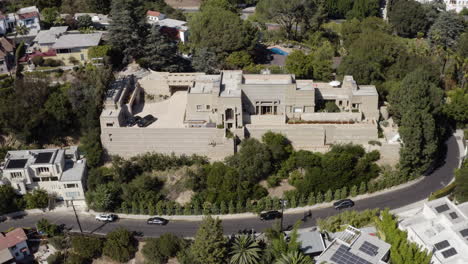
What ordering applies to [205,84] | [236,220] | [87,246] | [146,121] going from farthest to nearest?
[205,84], [146,121], [236,220], [87,246]

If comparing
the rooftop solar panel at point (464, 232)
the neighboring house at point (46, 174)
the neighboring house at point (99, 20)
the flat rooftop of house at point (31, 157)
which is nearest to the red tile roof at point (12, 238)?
the neighboring house at point (46, 174)

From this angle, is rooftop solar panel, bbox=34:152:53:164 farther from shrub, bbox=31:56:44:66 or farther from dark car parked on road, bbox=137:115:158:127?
shrub, bbox=31:56:44:66

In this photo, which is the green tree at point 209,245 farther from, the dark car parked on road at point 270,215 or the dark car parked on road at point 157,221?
the dark car parked on road at point 157,221

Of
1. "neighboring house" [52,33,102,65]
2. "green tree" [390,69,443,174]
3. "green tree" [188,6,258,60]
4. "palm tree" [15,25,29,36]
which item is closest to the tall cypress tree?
"neighboring house" [52,33,102,65]

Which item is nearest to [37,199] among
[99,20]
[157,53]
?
[157,53]

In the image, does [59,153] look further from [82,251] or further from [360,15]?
[360,15]

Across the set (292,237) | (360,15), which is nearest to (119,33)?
(292,237)

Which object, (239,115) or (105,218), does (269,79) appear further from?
(105,218)
